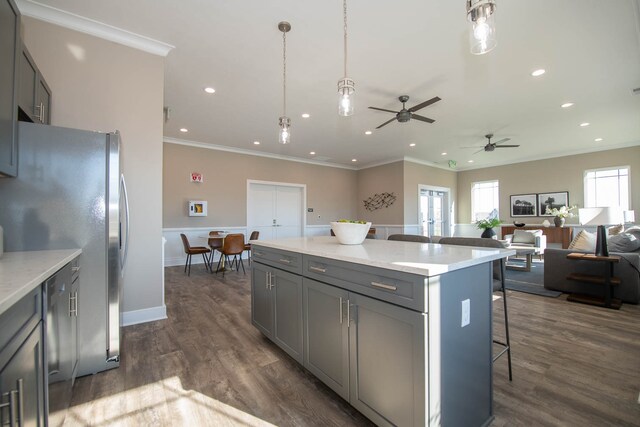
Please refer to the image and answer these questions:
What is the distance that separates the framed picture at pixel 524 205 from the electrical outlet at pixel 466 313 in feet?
27.8

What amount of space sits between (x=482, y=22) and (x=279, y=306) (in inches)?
85.6

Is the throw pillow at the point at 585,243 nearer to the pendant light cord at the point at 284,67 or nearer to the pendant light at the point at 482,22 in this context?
the pendant light at the point at 482,22

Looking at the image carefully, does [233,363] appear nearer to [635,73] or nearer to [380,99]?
[380,99]

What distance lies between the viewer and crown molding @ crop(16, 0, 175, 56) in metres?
2.36

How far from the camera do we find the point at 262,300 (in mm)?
2449

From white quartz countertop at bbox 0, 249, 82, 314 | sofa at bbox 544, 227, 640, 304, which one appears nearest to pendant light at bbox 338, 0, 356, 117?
white quartz countertop at bbox 0, 249, 82, 314

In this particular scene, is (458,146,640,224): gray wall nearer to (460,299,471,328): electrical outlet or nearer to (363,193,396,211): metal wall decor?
(363,193,396,211): metal wall decor

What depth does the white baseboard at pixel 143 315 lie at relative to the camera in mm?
2777

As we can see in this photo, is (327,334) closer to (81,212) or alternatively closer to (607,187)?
(81,212)

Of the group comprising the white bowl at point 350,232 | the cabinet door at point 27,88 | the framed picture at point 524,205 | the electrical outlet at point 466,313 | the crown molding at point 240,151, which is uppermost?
the crown molding at point 240,151

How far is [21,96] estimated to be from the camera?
182 centimetres

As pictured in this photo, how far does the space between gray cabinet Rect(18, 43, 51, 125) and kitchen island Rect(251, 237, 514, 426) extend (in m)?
2.14

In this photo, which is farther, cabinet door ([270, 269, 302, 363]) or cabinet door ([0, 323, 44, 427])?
cabinet door ([270, 269, 302, 363])

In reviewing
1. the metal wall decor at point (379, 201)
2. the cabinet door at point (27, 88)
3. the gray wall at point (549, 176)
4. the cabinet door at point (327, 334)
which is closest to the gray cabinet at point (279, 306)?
the cabinet door at point (327, 334)
